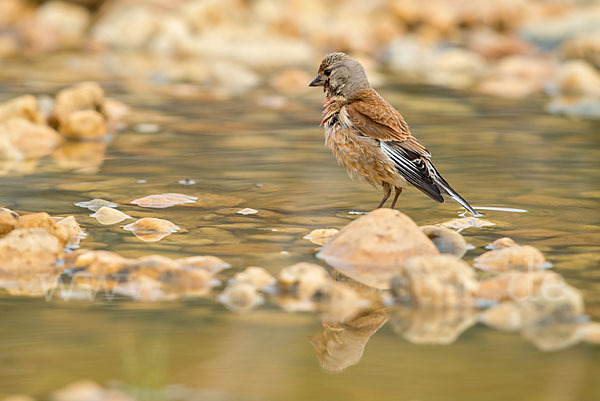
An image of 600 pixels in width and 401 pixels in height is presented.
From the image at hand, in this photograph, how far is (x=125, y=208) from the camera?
19.7ft

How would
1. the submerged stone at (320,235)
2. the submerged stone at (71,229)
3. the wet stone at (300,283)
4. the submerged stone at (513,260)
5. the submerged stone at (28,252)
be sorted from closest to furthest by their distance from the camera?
the wet stone at (300,283) < the submerged stone at (28,252) < the submerged stone at (513,260) < the submerged stone at (71,229) < the submerged stone at (320,235)

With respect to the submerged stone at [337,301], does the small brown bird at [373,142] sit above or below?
above

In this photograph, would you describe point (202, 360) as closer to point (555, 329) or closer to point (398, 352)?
point (398, 352)

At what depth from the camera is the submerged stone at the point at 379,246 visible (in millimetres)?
4625

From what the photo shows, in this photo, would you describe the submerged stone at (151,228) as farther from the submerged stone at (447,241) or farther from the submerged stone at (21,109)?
the submerged stone at (21,109)

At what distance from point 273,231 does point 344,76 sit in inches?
48.9

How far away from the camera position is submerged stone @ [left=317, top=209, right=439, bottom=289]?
15.2ft

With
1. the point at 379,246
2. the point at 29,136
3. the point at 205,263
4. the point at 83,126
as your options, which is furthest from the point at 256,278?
the point at 83,126

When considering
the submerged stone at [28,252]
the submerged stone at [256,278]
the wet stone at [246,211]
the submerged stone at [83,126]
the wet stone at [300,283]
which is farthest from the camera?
the submerged stone at [83,126]

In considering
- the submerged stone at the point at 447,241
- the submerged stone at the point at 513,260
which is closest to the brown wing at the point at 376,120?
the submerged stone at the point at 447,241

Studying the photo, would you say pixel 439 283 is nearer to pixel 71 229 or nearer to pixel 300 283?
pixel 300 283

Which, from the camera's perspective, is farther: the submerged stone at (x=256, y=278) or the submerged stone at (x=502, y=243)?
the submerged stone at (x=502, y=243)

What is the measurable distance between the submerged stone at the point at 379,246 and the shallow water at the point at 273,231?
0.25 m

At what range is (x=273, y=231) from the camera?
5469 millimetres
